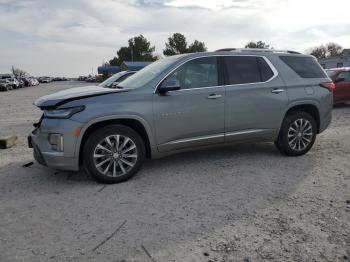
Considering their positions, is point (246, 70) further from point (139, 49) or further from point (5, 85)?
point (139, 49)

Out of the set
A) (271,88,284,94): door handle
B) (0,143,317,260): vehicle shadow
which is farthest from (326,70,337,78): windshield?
(271,88,284,94): door handle

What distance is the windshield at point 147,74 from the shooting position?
568 cm

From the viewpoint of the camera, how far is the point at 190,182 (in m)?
5.33

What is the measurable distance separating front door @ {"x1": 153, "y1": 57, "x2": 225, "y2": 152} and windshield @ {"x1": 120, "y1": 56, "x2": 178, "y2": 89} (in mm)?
248

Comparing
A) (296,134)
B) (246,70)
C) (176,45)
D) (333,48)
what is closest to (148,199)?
(246,70)

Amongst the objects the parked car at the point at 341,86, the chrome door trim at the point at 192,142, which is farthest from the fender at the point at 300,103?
the parked car at the point at 341,86

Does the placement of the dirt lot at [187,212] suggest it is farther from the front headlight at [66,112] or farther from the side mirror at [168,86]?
the side mirror at [168,86]

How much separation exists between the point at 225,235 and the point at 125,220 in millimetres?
1082

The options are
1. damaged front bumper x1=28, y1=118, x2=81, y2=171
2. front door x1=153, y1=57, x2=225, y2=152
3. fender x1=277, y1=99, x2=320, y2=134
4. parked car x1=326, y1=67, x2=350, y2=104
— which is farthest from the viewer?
parked car x1=326, y1=67, x2=350, y2=104

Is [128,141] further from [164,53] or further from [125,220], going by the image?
[164,53]

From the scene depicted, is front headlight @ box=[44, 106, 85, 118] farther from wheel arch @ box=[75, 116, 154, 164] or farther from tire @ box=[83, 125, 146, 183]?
tire @ box=[83, 125, 146, 183]

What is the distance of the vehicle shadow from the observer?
375 centimetres

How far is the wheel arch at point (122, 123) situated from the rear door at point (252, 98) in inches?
50.2

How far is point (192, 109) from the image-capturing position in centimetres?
567
